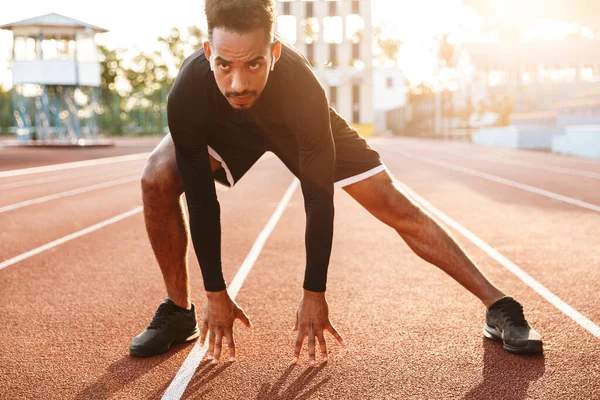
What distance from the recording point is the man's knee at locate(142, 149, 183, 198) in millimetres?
3322

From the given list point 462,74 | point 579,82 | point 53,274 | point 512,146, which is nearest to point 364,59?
point 462,74

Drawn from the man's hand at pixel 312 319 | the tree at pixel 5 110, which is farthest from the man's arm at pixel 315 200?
the tree at pixel 5 110

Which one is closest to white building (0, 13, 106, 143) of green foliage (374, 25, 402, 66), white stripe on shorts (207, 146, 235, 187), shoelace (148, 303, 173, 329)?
white stripe on shorts (207, 146, 235, 187)

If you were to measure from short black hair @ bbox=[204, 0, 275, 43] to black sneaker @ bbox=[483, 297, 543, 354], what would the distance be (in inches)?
76.9

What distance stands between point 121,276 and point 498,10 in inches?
2015

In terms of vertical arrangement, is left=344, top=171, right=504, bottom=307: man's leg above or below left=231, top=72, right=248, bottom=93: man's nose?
below

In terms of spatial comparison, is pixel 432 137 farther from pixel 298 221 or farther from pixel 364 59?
pixel 298 221

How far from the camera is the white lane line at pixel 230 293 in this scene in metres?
3.00

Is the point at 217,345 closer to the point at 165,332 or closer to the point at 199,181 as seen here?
the point at 165,332

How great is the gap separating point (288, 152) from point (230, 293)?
179 cm

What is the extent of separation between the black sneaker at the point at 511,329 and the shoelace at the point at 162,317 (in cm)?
170

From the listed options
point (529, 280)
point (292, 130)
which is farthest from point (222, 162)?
point (529, 280)

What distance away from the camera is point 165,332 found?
3479 mm

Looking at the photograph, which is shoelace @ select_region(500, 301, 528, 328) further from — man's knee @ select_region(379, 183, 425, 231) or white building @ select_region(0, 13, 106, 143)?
white building @ select_region(0, 13, 106, 143)
